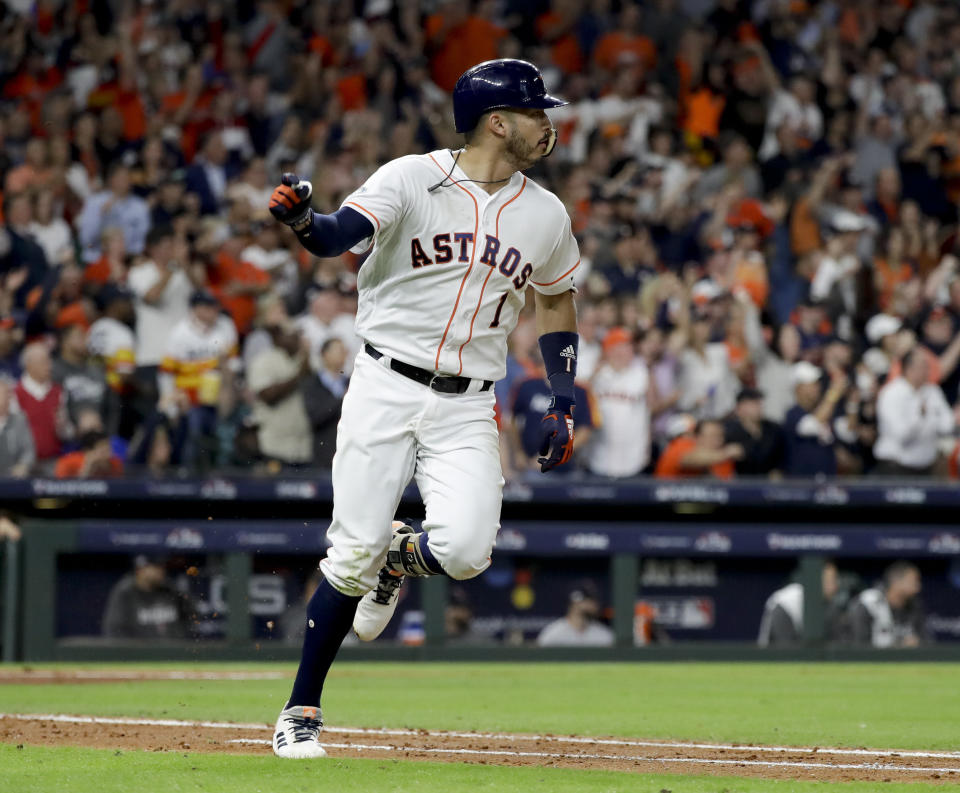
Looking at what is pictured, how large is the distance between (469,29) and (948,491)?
22.7ft

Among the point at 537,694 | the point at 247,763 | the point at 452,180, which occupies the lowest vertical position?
the point at 537,694

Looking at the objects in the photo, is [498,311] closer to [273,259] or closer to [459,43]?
[273,259]

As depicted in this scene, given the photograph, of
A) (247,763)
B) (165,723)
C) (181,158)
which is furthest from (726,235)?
→ (247,763)

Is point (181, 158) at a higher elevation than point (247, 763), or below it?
higher

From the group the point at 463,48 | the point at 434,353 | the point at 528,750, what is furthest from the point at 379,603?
the point at 463,48

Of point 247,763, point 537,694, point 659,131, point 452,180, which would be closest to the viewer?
point 247,763

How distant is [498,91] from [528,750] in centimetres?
222

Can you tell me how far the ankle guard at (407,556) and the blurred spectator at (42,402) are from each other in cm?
617

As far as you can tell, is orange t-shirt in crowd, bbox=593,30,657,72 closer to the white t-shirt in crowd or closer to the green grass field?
the white t-shirt in crowd

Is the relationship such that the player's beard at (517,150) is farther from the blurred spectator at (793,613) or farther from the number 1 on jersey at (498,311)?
the blurred spectator at (793,613)

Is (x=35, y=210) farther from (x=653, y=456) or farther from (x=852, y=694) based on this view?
(x=852, y=694)

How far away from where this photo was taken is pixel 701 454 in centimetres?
1122

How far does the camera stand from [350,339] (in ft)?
38.0

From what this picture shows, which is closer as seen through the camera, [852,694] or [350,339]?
[852,694]
